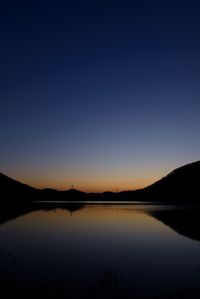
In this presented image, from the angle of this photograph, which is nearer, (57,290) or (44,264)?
(57,290)

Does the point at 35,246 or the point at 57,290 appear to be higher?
the point at 35,246

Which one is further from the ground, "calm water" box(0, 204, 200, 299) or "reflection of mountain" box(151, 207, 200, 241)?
"reflection of mountain" box(151, 207, 200, 241)

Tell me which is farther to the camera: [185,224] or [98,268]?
[185,224]

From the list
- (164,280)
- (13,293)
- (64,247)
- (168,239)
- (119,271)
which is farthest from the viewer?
(168,239)

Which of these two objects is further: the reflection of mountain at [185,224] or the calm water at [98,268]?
the reflection of mountain at [185,224]

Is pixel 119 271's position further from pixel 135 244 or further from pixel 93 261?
pixel 135 244

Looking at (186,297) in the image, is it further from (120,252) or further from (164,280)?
(120,252)

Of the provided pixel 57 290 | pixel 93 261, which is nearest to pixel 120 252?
pixel 93 261

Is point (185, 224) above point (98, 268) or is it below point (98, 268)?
above

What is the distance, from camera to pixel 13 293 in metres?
18.0

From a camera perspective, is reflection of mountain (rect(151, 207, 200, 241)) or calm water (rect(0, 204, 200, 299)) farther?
reflection of mountain (rect(151, 207, 200, 241))

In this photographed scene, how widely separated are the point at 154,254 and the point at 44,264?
12772mm

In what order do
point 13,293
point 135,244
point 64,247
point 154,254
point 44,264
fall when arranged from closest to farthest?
point 13,293 < point 44,264 < point 154,254 < point 64,247 < point 135,244

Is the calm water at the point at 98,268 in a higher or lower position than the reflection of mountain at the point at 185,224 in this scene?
lower
